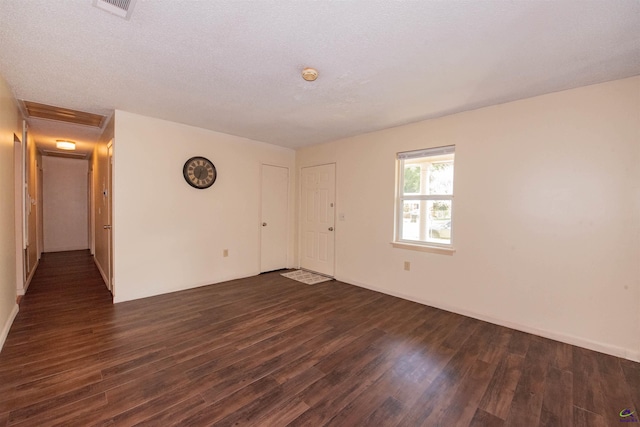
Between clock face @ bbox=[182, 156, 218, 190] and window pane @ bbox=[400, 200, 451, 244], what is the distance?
9.67ft

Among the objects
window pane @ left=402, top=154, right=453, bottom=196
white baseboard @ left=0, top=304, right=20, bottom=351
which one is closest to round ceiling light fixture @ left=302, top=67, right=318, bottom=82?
window pane @ left=402, top=154, right=453, bottom=196

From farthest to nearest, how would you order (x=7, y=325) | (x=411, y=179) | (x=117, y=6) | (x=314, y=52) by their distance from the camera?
1. (x=411, y=179)
2. (x=7, y=325)
3. (x=314, y=52)
4. (x=117, y=6)

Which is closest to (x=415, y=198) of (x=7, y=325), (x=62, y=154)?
(x=7, y=325)

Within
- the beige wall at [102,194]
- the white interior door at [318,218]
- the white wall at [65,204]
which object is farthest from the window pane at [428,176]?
the white wall at [65,204]

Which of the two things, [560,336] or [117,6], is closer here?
[117,6]

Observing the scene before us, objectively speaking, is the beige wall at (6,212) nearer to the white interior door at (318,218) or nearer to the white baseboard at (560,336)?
the white interior door at (318,218)

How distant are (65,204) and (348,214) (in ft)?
24.3

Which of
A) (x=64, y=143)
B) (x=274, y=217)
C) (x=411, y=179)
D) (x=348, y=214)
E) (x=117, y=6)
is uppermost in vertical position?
(x=117, y=6)

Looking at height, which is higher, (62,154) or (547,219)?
(62,154)

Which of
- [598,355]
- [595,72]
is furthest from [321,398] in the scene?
[595,72]

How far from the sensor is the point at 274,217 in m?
5.09

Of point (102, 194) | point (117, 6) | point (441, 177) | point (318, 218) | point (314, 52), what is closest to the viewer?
point (117, 6)

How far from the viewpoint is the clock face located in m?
3.92

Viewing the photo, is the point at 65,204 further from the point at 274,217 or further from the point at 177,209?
the point at 274,217
